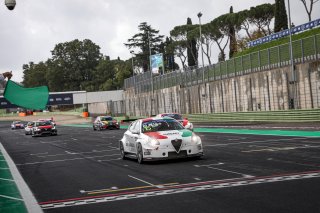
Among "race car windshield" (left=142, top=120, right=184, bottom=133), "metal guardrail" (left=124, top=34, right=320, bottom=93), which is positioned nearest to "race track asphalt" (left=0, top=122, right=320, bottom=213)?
"race car windshield" (left=142, top=120, right=184, bottom=133)

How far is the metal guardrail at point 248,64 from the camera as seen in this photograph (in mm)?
40469

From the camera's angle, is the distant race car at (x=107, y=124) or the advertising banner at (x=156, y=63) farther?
the advertising banner at (x=156, y=63)

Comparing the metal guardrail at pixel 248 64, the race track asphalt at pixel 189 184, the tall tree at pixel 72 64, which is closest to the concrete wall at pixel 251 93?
the metal guardrail at pixel 248 64

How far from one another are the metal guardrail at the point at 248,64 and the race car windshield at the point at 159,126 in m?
24.3

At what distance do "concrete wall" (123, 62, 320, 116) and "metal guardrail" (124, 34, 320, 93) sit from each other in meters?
0.55

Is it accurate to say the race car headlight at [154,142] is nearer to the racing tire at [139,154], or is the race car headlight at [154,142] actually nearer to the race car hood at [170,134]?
the race car hood at [170,134]

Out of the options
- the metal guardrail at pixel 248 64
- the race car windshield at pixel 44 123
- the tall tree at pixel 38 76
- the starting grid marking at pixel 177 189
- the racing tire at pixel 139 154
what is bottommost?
the starting grid marking at pixel 177 189

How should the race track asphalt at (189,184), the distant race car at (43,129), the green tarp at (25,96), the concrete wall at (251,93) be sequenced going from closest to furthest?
1. the race track asphalt at (189,184)
2. the green tarp at (25,96)
3. the concrete wall at (251,93)
4. the distant race car at (43,129)

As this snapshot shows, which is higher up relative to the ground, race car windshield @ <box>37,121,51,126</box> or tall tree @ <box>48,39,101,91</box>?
tall tree @ <box>48,39,101,91</box>

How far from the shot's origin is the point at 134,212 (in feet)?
27.8

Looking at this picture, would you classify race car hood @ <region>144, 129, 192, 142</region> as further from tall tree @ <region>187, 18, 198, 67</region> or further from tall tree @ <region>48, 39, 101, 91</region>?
tall tree @ <region>48, 39, 101, 91</region>

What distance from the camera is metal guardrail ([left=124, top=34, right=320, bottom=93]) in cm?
4047

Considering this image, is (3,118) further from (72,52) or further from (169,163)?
(169,163)

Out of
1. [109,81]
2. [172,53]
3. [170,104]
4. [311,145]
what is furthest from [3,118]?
[311,145]
